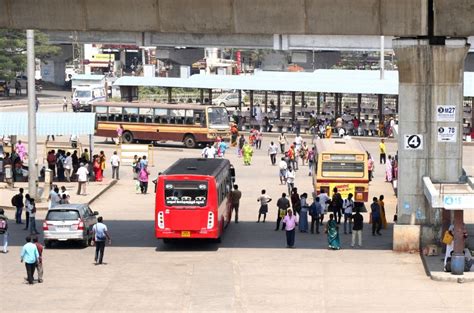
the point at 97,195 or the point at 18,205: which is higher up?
the point at 18,205

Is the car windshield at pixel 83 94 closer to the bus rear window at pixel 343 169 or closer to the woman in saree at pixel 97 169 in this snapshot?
the woman in saree at pixel 97 169

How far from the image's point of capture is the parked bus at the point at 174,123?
70250 mm

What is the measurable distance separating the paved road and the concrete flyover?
244 inches

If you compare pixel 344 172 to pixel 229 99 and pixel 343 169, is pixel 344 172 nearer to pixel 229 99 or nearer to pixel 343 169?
pixel 343 169

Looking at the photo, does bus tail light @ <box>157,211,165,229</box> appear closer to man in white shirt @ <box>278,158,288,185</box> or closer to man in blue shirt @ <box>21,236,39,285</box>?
man in blue shirt @ <box>21,236,39,285</box>

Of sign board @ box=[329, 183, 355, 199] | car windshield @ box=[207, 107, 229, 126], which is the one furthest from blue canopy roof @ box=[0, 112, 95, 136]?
car windshield @ box=[207, 107, 229, 126]

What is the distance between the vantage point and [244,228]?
42.4 m

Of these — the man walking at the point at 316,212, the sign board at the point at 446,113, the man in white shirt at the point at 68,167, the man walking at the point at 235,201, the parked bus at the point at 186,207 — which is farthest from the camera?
the man in white shirt at the point at 68,167

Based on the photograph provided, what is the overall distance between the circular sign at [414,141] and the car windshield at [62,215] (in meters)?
9.54

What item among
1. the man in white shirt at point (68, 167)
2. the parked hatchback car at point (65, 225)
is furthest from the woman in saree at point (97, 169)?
the parked hatchback car at point (65, 225)

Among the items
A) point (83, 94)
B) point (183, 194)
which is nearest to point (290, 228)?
point (183, 194)

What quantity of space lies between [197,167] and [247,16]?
5086mm

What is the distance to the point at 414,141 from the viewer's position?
121ft

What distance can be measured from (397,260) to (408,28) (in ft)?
20.7
